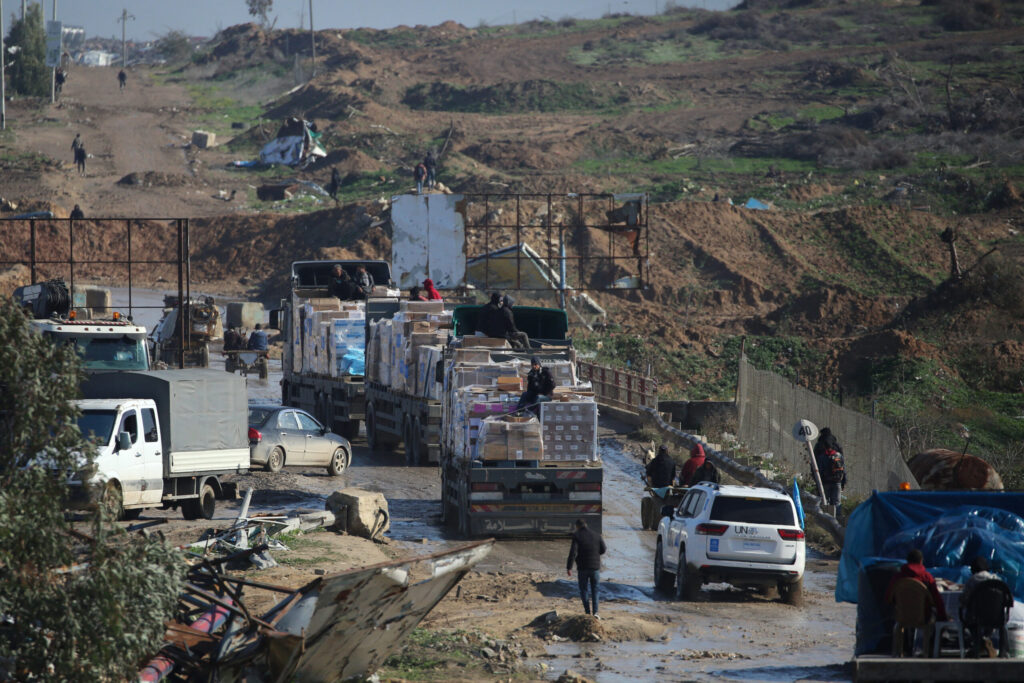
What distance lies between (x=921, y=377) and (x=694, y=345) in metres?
11.5

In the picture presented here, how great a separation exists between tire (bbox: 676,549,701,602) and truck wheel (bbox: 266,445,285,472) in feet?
33.3

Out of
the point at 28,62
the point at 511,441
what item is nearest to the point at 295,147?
the point at 28,62

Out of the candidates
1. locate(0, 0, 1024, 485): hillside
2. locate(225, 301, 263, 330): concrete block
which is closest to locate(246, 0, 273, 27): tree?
locate(0, 0, 1024, 485): hillside

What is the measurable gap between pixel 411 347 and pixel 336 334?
4.39m

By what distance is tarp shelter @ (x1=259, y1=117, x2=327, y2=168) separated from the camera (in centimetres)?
7212

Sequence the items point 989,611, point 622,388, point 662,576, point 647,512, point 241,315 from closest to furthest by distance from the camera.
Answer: point 989,611 → point 662,576 → point 647,512 → point 622,388 → point 241,315

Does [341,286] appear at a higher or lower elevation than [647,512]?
higher

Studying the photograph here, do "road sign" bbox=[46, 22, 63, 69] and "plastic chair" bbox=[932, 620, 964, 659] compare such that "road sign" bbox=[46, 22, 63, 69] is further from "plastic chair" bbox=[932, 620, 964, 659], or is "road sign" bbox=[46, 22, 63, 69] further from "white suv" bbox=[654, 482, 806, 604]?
"plastic chair" bbox=[932, 620, 964, 659]

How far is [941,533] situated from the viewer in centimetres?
1170

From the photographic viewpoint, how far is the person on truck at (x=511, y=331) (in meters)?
22.4

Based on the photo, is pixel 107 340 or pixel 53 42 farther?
pixel 53 42

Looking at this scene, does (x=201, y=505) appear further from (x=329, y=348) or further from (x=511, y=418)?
(x=329, y=348)

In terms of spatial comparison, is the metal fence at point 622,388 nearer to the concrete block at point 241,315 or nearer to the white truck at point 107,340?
the white truck at point 107,340

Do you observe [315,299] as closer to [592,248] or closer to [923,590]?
[923,590]
